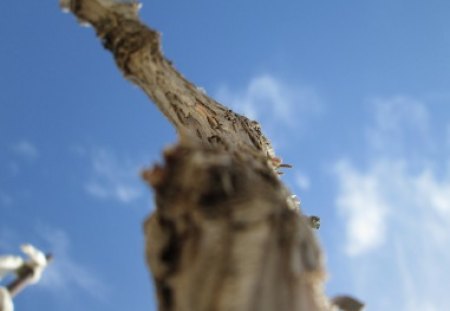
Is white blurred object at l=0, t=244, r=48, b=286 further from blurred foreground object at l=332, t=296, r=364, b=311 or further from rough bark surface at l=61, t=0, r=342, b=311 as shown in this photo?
blurred foreground object at l=332, t=296, r=364, b=311

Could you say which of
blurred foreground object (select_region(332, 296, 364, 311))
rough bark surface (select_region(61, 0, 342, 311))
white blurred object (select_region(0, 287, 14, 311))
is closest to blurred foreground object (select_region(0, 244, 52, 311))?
white blurred object (select_region(0, 287, 14, 311))

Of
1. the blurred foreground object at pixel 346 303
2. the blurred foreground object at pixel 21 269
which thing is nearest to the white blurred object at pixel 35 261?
the blurred foreground object at pixel 21 269

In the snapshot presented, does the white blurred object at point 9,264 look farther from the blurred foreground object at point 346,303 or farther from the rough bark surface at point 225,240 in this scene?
the blurred foreground object at point 346,303

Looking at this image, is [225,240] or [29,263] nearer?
[225,240]

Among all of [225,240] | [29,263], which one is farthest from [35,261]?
[225,240]

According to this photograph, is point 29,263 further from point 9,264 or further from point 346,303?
point 346,303

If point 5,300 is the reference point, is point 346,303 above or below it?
above

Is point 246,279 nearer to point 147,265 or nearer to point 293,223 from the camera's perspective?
point 293,223
